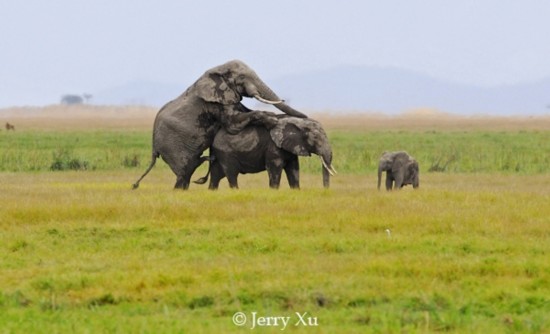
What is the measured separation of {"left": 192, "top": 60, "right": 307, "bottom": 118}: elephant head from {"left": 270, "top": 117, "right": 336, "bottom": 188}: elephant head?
0.88m

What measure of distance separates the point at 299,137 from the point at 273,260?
21.3ft

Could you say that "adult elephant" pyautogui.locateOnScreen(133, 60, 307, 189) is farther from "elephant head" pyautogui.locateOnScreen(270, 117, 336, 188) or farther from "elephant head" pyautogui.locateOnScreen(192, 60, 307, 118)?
"elephant head" pyautogui.locateOnScreen(270, 117, 336, 188)

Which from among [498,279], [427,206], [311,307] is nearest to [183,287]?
[311,307]

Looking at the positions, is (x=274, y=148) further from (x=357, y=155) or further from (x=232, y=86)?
(x=357, y=155)

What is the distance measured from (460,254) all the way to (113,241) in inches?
168

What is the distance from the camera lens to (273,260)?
12.7 metres

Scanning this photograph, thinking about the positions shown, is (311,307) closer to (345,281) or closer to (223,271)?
(345,281)

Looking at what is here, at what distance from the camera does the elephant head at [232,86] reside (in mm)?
19859

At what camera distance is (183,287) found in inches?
440

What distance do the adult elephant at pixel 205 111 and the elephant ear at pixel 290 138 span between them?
0.67 meters

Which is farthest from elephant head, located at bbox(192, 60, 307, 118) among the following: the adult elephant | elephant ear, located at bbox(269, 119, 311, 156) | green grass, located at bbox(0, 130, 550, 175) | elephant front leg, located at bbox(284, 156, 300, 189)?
green grass, located at bbox(0, 130, 550, 175)

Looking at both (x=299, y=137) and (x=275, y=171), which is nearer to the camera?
(x=299, y=137)

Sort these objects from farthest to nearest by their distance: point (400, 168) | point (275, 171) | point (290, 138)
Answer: point (400, 168) < point (275, 171) < point (290, 138)

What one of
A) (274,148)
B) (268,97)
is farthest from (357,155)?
(274,148)
